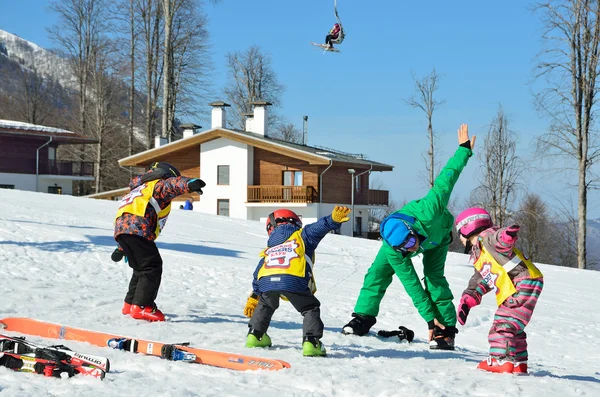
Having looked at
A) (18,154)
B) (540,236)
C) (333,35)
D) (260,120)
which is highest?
(260,120)

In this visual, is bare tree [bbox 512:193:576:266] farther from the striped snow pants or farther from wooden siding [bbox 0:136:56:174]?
the striped snow pants

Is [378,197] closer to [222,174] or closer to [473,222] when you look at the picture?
[222,174]

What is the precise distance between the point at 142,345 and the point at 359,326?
2443 millimetres

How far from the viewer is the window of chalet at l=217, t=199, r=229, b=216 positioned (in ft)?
141

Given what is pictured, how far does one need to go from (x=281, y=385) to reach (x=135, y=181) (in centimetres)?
325

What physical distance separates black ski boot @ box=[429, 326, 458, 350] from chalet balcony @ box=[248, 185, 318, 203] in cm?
3401

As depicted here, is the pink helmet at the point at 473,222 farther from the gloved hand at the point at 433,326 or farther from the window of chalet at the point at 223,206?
the window of chalet at the point at 223,206

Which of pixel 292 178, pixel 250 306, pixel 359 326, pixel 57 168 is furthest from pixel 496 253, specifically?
pixel 57 168

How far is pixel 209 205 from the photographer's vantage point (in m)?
43.2

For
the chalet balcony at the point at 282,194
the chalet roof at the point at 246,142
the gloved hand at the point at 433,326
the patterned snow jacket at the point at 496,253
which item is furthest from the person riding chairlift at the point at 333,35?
the chalet balcony at the point at 282,194

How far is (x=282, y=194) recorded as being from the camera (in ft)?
134

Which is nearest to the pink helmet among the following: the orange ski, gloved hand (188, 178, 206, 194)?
the orange ski

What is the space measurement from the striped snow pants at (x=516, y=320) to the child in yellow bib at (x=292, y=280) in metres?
1.25

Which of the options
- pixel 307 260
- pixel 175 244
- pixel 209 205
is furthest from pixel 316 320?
pixel 209 205
